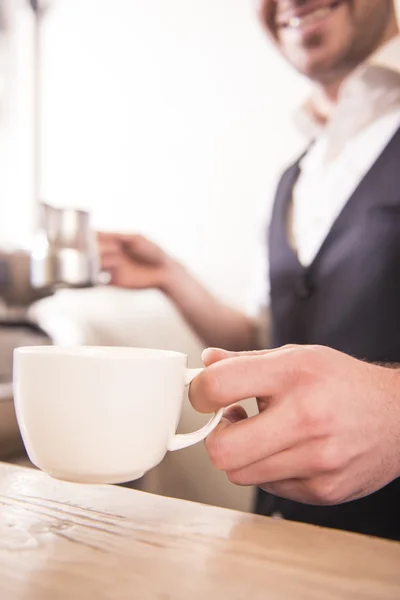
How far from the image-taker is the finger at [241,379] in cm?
30

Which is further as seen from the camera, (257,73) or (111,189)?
(111,189)

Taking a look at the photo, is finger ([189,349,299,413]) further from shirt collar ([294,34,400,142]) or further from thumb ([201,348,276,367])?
shirt collar ([294,34,400,142])

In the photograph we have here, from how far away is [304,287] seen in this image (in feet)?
2.52

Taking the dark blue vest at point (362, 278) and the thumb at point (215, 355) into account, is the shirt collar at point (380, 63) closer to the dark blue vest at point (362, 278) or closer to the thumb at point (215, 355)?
the dark blue vest at point (362, 278)

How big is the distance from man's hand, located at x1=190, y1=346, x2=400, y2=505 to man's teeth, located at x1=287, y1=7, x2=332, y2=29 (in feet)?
2.45

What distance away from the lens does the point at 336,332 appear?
76cm

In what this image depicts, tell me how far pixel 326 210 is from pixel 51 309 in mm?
552

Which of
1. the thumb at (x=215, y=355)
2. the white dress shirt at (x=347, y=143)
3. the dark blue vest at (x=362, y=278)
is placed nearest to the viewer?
the thumb at (x=215, y=355)

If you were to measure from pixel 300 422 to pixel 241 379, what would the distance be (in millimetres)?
45

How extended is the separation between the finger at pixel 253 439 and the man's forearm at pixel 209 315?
0.69 m

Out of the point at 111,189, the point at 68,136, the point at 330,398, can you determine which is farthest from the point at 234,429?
the point at 68,136

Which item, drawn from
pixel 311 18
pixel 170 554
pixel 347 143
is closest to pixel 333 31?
pixel 311 18

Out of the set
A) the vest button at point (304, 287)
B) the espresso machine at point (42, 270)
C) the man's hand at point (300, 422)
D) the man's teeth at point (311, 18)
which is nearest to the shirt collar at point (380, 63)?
the man's teeth at point (311, 18)

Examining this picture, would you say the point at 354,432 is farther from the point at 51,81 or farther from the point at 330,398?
the point at 51,81
